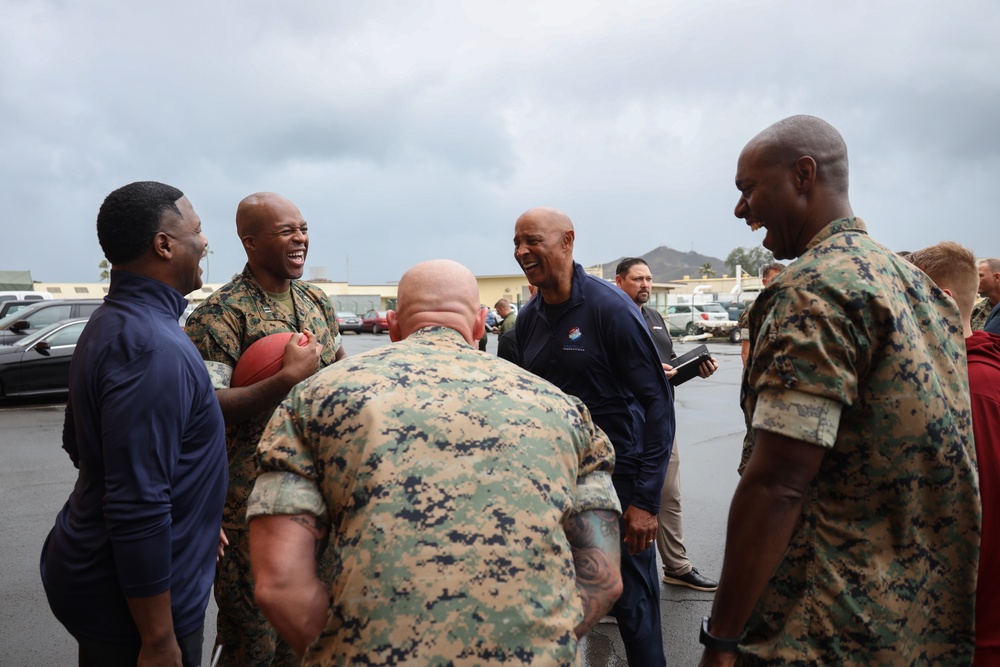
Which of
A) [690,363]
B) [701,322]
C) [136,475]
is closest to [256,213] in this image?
[136,475]

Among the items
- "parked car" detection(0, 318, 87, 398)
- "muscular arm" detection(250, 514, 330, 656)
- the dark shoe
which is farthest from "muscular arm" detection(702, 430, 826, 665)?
"parked car" detection(0, 318, 87, 398)

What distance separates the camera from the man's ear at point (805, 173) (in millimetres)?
1893

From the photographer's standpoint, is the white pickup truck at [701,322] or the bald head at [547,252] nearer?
the bald head at [547,252]

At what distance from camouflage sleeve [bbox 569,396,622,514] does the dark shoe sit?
3376 mm

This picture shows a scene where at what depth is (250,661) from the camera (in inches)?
109

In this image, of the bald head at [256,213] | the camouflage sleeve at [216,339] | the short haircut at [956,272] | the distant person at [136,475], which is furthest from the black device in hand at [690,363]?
the distant person at [136,475]

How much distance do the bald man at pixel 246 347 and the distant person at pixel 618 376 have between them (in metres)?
1.14

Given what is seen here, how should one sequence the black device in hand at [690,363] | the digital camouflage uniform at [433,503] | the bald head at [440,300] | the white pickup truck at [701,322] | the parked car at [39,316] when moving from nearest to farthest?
the digital camouflage uniform at [433,503] → the bald head at [440,300] → the black device in hand at [690,363] → the parked car at [39,316] → the white pickup truck at [701,322]

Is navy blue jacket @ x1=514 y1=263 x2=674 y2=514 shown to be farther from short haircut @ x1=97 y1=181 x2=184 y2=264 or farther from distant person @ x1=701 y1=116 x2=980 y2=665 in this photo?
short haircut @ x1=97 y1=181 x2=184 y2=264

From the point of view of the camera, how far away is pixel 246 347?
3.02 m

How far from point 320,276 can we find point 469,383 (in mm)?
75586

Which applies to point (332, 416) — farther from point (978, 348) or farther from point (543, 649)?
point (978, 348)

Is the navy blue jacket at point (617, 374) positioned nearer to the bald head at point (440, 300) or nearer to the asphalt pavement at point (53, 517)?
the asphalt pavement at point (53, 517)

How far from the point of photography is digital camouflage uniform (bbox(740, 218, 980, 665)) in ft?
5.27
